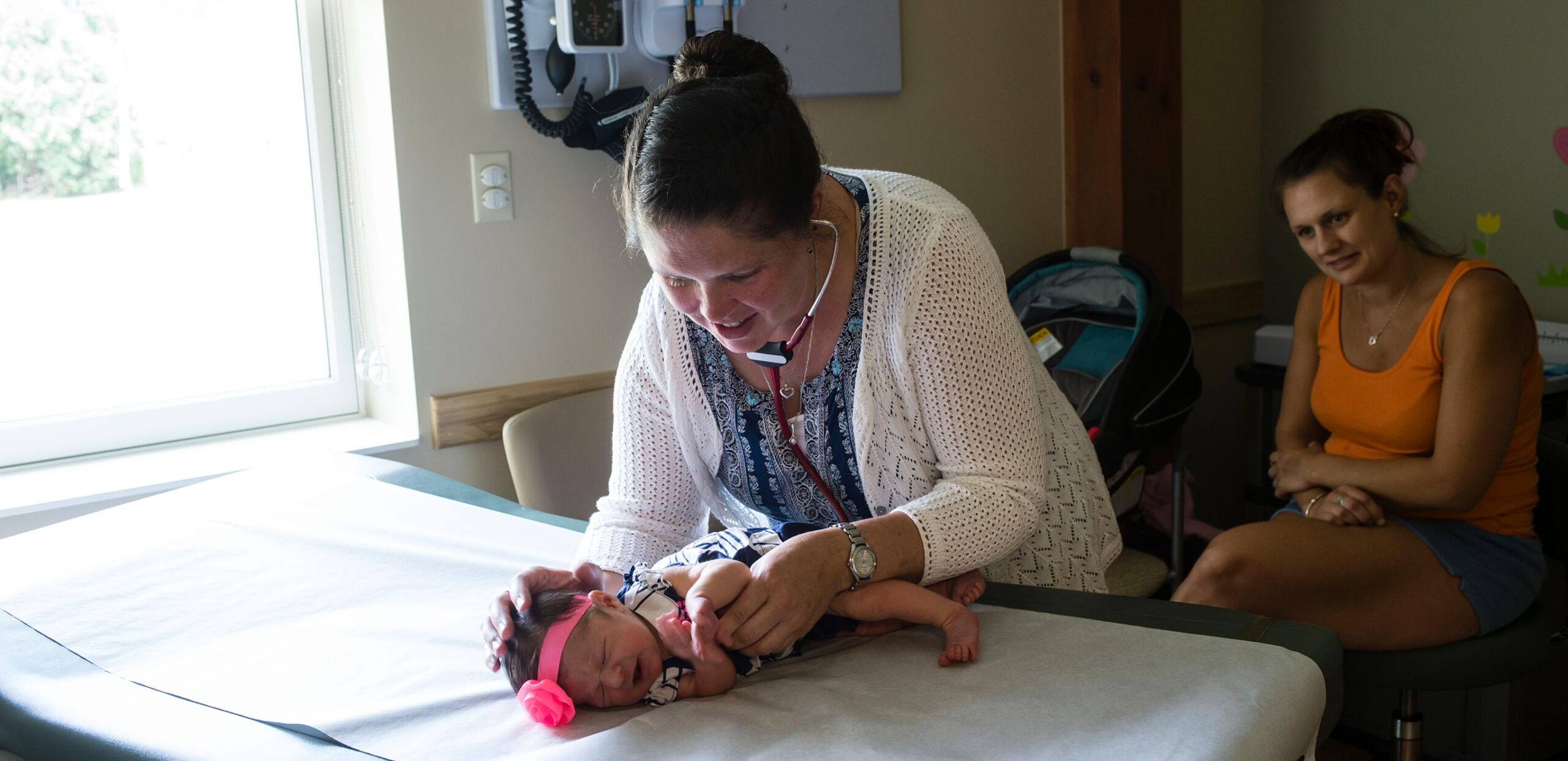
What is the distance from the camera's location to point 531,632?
4.24 ft

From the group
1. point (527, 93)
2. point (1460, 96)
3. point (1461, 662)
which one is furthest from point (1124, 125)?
point (1461, 662)

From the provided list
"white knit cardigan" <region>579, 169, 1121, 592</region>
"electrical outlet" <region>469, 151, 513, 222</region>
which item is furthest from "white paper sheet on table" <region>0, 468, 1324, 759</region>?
"electrical outlet" <region>469, 151, 513, 222</region>

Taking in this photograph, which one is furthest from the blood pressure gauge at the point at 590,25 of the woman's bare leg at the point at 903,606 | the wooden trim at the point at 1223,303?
the wooden trim at the point at 1223,303

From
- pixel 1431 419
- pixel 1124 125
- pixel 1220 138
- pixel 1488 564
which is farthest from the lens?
pixel 1220 138

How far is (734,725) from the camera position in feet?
3.77

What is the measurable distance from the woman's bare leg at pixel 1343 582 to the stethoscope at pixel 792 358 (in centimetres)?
78

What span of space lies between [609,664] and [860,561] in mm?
289

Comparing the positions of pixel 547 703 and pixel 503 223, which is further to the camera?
pixel 503 223

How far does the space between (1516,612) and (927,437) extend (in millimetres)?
1085

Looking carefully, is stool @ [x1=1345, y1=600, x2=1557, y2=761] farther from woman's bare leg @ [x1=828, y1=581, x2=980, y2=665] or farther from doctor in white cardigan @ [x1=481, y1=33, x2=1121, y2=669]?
woman's bare leg @ [x1=828, y1=581, x2=980, y2=665]

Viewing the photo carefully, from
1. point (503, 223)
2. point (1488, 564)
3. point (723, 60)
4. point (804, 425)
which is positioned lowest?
point (1488, 564)

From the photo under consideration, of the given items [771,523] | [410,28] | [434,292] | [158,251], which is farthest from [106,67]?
[771,523]

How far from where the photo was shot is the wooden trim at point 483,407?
7.79 feet

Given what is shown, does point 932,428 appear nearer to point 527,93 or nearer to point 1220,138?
point 527,93
